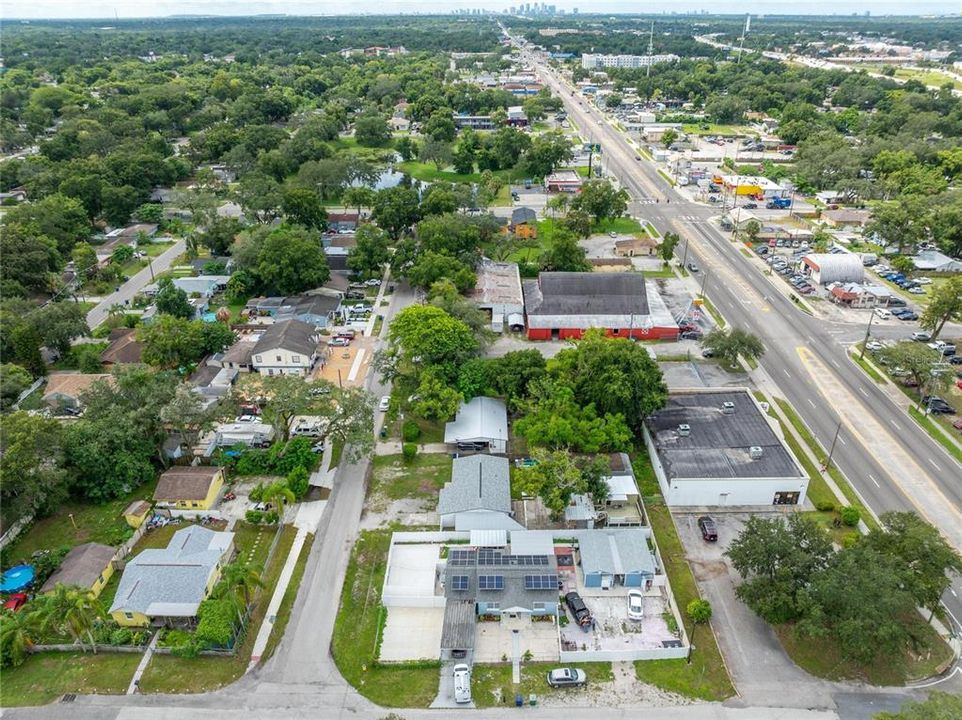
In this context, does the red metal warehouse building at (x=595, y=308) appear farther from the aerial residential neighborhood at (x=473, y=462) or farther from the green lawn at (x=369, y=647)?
the green lawn at (x=369, y=647)

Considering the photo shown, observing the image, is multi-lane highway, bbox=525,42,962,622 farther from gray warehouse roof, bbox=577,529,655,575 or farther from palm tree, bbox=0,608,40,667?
palm tree, bbox=0,608,40,667

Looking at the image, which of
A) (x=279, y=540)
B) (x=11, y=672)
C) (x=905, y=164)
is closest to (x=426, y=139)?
(x=905, y=164)

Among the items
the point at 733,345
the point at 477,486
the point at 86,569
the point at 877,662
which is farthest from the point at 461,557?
the point at 733,345

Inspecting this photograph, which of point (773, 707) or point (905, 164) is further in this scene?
point (905, 164)

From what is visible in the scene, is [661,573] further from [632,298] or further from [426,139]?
[426,139]

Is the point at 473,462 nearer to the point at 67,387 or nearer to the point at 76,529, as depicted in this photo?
the point at 76,529

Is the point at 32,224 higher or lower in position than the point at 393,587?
higher

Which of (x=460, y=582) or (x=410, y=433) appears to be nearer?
(x=460, y=582)
